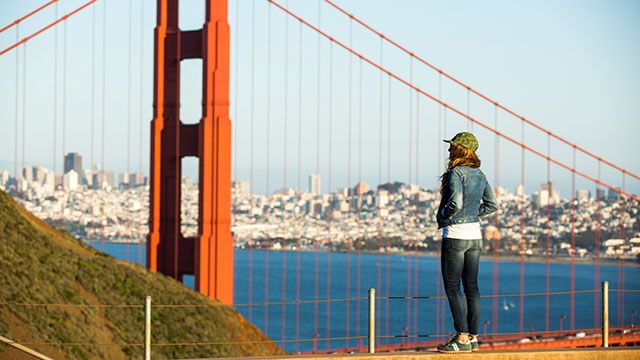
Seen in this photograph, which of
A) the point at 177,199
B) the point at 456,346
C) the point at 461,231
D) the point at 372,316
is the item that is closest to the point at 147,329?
the point at 372,316

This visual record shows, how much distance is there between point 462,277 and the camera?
9.77 meters

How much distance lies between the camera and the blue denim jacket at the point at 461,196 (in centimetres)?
952

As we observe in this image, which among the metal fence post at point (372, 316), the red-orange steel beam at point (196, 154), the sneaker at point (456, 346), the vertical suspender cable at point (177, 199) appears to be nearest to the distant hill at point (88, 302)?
the vertical suspender cable at point (177, 199)

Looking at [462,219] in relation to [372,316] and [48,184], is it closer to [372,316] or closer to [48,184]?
[372,316]

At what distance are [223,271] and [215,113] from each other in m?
4.48

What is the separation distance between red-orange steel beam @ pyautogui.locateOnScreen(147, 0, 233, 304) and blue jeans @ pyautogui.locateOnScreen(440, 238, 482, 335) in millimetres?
23930

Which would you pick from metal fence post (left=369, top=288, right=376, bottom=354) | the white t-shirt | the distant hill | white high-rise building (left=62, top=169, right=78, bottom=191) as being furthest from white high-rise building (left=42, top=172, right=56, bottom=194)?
the white t-shirt

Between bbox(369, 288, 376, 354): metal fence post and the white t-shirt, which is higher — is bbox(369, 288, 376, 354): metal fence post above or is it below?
below

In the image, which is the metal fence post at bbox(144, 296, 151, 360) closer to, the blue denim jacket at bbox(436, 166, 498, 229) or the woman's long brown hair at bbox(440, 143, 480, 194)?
the blue denim jacket at bbox(436, 166, 498, 229)

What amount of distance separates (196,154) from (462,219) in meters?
25.2

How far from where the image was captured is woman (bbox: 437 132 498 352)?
957cm

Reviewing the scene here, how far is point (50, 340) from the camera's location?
21109 mm

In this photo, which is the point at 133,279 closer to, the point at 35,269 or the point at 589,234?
the point at 35,269

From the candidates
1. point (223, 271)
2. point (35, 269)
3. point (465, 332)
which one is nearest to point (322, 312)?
point (223, 271)
